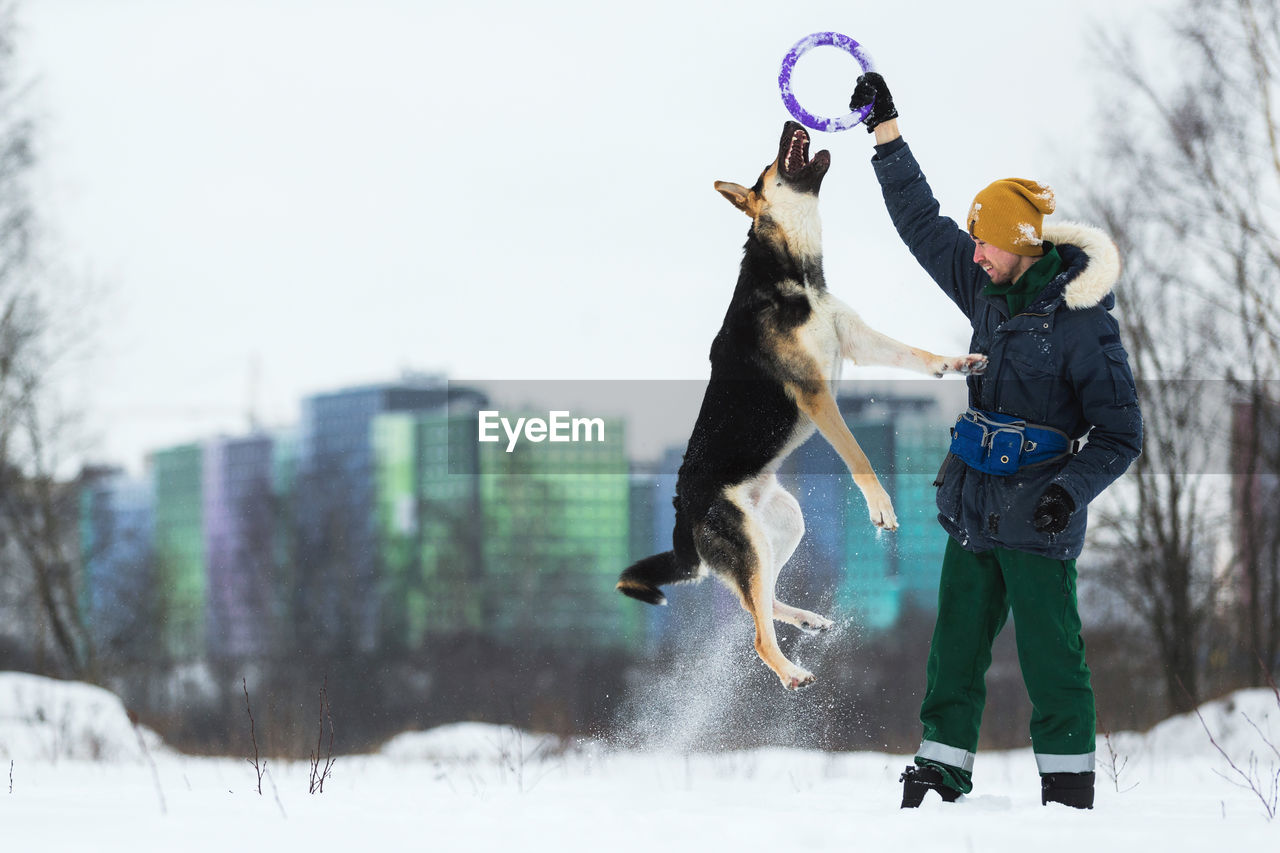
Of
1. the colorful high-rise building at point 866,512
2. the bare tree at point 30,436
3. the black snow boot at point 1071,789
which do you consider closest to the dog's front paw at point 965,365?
the colorful high-rise building at point 866,512

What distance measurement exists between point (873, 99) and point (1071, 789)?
6.78 ft

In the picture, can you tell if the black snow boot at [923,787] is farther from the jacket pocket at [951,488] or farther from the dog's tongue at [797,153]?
the dog's tongue at [797,153]

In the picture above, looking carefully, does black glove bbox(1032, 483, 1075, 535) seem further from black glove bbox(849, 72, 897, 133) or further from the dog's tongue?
the dog's tongue

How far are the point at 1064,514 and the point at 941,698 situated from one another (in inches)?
23.8

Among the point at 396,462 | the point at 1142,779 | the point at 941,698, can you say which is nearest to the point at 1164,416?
the point at 1142,779

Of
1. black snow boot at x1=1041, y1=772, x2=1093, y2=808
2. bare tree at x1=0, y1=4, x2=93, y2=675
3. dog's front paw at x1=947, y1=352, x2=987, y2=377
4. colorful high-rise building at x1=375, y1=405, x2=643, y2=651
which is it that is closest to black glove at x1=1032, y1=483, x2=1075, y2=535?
dog's front paw at x1=947, y1=352, x2=987, y2=377

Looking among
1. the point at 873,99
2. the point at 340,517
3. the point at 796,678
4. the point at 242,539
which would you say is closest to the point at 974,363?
the point at 873,99

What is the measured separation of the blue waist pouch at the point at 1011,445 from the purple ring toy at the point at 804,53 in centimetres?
152

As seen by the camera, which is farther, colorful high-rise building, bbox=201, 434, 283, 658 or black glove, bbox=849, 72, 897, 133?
colorful high-rise building, bbox=201, 434, 283, 658

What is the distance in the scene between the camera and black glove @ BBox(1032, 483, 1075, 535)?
2732 mm

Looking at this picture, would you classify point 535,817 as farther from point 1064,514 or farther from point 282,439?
point 282,439

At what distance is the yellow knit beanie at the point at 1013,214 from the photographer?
3018 millimetres

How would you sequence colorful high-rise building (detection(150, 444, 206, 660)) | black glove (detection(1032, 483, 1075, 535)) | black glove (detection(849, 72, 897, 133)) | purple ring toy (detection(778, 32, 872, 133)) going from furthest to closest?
1. colorful high-rise building (detection(150, 444, 206, 660))
2. purple ring toy (detection(778, 32, 872, 133))
3. black glove (detection(849, 72, 897, 133))
4. black glove (detection(1032, 483, 1075, 535))

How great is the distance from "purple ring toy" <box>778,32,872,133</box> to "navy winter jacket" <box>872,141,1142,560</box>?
50.6 inches
